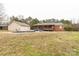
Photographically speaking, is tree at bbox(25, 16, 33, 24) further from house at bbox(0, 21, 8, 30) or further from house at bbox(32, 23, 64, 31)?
house at bbox(0, 21, 8, 30)

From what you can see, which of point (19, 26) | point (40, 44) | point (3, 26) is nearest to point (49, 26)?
point (40, 44)

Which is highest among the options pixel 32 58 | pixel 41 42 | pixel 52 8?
pixel 52 8

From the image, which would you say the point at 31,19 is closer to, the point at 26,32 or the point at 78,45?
the point at 26,32

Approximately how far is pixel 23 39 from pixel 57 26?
601 millimetres

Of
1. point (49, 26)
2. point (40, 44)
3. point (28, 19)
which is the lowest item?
point (40, 44)

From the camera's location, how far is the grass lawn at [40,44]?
2805mm

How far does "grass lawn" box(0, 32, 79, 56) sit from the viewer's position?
2.80 m

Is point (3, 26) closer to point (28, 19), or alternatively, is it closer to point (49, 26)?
point (28, 19)

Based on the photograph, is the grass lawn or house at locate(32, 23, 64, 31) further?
house at locate(32, 23, 64, 31)

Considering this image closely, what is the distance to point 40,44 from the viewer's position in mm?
2906

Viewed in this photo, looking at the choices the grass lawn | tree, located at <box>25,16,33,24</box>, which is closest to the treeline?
tree, located at <box>25,16,33,24</box>

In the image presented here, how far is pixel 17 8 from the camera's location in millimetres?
2969

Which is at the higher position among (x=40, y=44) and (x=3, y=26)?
(x=3, y=26)

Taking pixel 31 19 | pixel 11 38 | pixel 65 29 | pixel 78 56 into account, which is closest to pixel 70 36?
pixel 65 29
